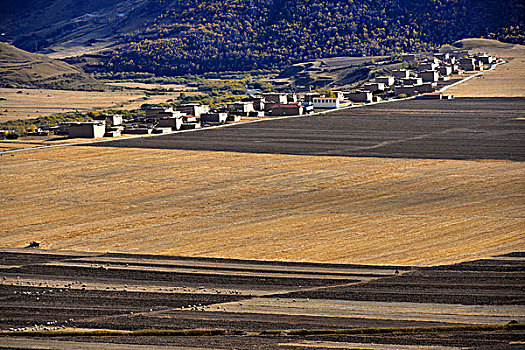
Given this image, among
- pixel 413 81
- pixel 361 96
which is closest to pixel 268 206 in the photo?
pixel 361 96

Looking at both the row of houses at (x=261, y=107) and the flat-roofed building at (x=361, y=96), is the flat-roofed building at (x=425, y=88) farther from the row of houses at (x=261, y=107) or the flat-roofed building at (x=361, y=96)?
the flat-roofed building at (x=361, y=96)

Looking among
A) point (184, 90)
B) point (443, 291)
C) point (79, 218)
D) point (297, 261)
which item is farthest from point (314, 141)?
point (184, 90)

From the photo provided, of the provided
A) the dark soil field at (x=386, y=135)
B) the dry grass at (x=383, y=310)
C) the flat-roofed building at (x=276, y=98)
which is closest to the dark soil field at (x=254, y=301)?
the dry grass at (x=383, y=310)

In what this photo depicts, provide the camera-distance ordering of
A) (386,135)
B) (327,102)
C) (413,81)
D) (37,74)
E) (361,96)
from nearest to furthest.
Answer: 1. (386,135)
2. (327,102)
3. (361,96)
4. (413,81)
5. (37,74)

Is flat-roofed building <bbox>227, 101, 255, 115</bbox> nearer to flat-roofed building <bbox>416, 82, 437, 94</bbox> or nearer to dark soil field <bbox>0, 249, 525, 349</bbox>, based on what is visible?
flat-roofed building <bbox>416, 82, 437, 94</bbox>

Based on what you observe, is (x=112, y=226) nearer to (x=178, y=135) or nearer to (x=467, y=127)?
(x=178, y=135)

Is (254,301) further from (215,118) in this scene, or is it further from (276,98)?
(276,98)

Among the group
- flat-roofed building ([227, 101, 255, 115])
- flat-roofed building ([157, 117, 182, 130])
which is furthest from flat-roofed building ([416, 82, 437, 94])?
flat-roofed building ([157, 117, 182, 130])
